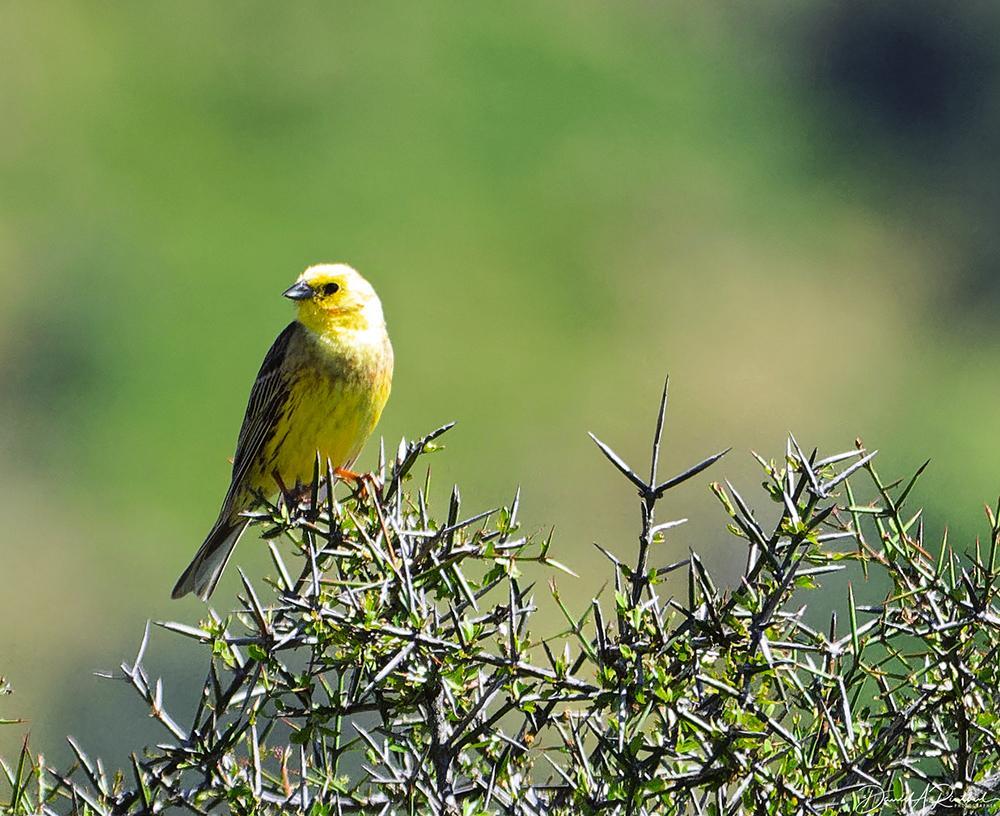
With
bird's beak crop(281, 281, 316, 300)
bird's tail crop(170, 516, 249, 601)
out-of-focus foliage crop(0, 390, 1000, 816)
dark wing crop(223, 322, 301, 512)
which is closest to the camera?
out-of-focus foliage crop(0, 390, 1000, 816)

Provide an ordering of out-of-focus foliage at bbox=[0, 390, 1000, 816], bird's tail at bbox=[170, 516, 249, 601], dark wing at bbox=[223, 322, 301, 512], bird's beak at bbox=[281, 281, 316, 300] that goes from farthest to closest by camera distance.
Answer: bird's beak at bbox=[281, 281, 316, 300]
dark wing at bbox=[223, 322, 301, 512]
bird's tail at bbox=[170, 516, 249, 601]
out-of-focus foliage at bbox=[0, 390, 1000, 816]

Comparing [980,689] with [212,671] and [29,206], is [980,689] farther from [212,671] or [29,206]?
[29,206]

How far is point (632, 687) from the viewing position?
2441 mm

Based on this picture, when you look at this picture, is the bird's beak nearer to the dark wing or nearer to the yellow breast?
the dark wing

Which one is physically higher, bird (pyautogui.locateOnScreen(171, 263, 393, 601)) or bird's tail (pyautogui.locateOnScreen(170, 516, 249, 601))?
bird (pyautogui.locateOnScreen(171, 263, 393, 601))

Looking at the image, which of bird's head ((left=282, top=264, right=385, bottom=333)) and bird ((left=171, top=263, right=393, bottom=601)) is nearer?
bird ((left=171, top=263, right=393, bottom=601))

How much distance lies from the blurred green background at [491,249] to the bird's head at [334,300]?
10234mm

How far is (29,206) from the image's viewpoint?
Answer: 3133 cm

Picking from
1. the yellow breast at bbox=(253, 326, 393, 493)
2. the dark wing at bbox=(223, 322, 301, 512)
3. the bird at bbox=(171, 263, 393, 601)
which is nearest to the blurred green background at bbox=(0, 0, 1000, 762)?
the dark wing at bbox=(223, 322, 301, 512)

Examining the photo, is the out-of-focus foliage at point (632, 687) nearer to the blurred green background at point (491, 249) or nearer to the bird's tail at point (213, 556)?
the bird's tail at point (213, 556)

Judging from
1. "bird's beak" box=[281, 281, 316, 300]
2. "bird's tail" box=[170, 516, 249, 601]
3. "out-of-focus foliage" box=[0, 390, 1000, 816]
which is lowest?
"bird's tail" box=[170, 516, 249, 601]

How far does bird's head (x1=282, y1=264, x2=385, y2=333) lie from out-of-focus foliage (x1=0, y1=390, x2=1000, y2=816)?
3.13 m

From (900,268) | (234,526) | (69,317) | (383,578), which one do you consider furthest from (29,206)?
(383,578)

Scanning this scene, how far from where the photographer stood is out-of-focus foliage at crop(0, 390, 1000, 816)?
243cm
